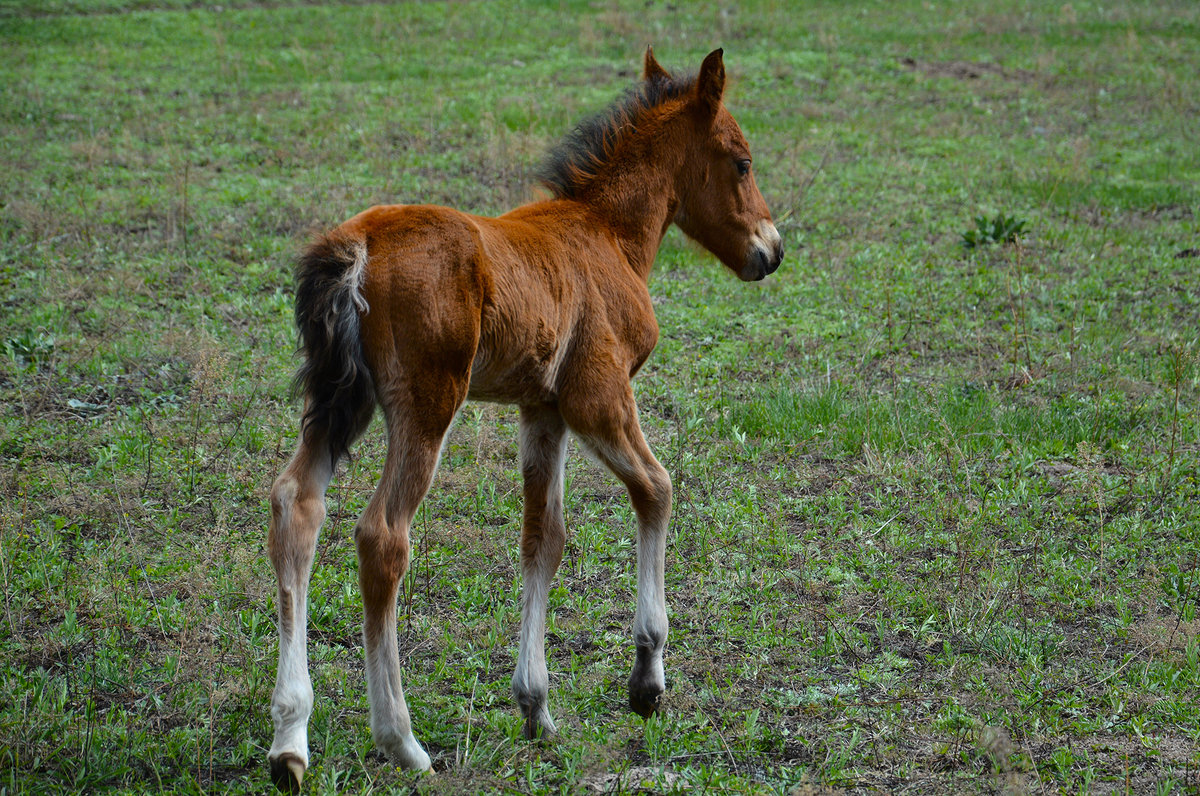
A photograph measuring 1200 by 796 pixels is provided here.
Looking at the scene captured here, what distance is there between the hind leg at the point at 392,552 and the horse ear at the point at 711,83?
188cm

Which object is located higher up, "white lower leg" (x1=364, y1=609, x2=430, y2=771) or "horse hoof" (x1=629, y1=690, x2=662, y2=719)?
"white lower leg" (x1=364, y1=609, x2=430, y2=771)

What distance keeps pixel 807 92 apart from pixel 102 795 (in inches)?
497

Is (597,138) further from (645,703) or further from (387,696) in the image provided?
(387,696)

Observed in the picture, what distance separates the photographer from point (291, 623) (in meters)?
2.99

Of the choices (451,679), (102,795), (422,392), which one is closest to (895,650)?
(451,679)

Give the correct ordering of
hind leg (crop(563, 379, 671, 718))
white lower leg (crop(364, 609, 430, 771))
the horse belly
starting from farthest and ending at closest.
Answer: hind leg (crop(563, 379, 671, 718)) → the horse belly → white lower leg (crop(364, 609, 430, 771))

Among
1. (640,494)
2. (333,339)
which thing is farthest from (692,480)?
(333,339)

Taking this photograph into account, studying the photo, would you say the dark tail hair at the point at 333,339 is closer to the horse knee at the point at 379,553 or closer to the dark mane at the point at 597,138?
the horse knee at the point at 379,553

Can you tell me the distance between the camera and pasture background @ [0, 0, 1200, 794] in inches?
135

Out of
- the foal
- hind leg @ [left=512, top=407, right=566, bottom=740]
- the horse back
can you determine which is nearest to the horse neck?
the foal

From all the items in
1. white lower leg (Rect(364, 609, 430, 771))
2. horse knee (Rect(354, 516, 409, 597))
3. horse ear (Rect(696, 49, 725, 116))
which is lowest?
white lower leg (Rect(364, 609, 430, 771))

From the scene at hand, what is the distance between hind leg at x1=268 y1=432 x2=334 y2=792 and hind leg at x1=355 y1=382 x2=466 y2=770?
0.17 m

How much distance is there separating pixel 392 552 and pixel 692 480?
8.41 ft

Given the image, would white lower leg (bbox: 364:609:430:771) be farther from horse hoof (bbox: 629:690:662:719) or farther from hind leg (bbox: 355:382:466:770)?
horse hoof (bbox: 629:690:662:719)
